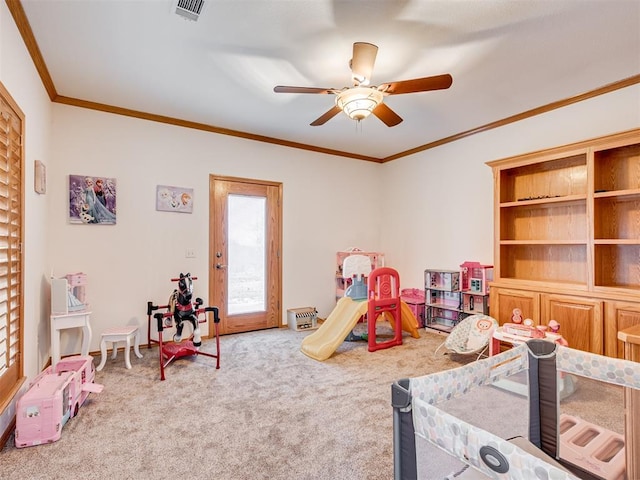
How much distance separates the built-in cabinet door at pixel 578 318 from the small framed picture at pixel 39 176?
15.5ft

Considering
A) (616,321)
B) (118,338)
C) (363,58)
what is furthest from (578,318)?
(118,338)

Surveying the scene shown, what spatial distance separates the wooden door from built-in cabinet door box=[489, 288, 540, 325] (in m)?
2.76

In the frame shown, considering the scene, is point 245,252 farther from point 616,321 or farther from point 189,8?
point 616,321

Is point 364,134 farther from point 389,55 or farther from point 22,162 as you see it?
point 22,162

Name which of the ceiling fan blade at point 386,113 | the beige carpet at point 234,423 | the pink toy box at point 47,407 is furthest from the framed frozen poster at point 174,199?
the ceiling fan blade at point 386,113

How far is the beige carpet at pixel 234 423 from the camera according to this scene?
5.98ft

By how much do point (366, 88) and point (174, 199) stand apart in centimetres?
274

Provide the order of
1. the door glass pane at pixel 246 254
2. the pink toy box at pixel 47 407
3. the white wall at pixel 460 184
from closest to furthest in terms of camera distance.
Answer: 1. the pink toy box at pixel 47 407
2. the white wall at pixel 460 184
3. the door glass pane at pixel 246 254

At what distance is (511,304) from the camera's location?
3.60 m

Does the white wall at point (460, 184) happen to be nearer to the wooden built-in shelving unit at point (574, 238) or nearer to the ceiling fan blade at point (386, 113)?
the wooden built-in shelving unit at point (574, 238)

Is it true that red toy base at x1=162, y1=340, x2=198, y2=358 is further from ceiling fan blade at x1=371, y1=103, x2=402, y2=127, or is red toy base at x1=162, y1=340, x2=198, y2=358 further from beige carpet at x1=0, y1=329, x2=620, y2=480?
ceiling fan blade at x1=371, y1=103, x2=402, y2=127

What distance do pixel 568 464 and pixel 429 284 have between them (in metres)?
3.22

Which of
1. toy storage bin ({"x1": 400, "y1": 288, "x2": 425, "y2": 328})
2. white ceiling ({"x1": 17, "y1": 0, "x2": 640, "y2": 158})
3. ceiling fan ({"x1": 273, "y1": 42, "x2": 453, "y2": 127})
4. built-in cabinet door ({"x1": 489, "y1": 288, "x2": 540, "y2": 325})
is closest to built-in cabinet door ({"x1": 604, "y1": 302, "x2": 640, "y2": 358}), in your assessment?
built-in cabinet door ({"x1": 489, "y1": 288, "x2": 540, "y2": 325})

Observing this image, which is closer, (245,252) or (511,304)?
(511,304)
